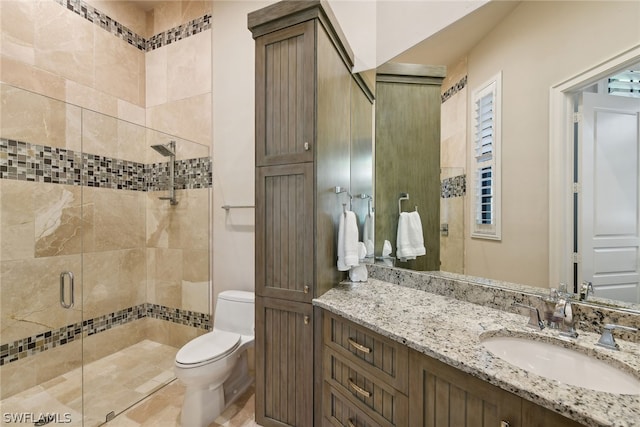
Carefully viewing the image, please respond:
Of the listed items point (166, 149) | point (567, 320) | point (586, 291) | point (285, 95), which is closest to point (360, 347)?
point (567, 320)

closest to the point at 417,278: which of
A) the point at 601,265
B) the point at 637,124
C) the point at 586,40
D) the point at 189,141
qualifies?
the point at 601,265

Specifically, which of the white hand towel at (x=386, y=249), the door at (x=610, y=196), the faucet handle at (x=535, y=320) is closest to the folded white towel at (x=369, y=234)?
the white hand towel at (x=386, y=249)

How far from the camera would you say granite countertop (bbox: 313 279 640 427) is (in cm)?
66

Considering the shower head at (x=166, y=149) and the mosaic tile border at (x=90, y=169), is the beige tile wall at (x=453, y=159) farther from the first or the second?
the shower head at (x=166, y=149)

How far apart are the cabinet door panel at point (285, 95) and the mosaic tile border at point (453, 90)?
74cm

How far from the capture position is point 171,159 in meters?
2.51

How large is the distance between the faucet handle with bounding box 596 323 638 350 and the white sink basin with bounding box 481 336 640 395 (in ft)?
0.23

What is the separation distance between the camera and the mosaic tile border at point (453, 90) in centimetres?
144

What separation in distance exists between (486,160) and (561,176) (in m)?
0.31

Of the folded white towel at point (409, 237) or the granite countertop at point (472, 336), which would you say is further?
the folded white towel at point (409, 237)

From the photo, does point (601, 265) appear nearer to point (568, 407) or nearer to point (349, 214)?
point (568, 407)

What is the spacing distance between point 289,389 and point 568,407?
1.25m

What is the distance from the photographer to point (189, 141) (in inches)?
97.5

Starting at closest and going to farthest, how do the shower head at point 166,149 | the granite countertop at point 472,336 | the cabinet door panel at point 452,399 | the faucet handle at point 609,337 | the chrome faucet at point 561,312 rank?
the granite countertop at point 472,336
the cabinet door panel at point 452,399
the faucet handle at point 609,337
the chrome faucet at point 561,312
the shower head at point 166,149
